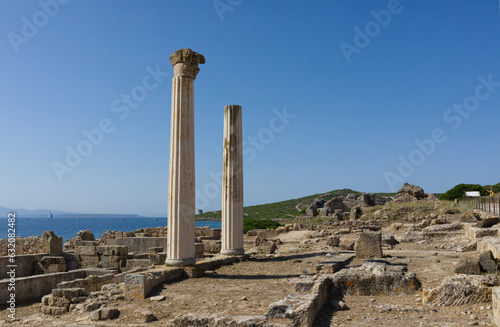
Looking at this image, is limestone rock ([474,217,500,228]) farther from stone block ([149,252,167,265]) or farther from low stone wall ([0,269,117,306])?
low stone wall ([0,269,117,306])

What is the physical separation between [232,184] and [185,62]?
4.93 m

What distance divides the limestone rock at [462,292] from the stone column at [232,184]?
8633 mm

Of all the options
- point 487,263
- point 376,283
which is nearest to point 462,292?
point 376,283

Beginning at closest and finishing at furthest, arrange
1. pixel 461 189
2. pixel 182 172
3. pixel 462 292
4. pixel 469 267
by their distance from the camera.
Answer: pixel 462 292
pixel 469 267
pixel 182 172
pixel 461 189

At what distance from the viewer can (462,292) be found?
6.06 m

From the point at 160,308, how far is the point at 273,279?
11.5 feet

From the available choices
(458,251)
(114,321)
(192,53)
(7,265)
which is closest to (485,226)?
(458,251)

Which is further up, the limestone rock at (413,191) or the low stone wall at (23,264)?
the limestone rock at (413,191)

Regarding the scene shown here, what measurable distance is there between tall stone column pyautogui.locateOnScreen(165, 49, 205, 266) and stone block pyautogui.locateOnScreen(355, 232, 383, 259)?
521 centimetres

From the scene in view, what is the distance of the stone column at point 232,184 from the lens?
14305mm

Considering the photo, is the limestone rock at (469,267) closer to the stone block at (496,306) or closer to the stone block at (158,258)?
the stone block at (496,306)

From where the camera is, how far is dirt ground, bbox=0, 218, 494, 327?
563cm

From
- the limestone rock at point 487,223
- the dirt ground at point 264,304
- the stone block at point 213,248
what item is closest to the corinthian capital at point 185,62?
the dirt ground at point 264,304

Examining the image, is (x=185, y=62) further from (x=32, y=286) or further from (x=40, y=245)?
(x=40, y=245)
